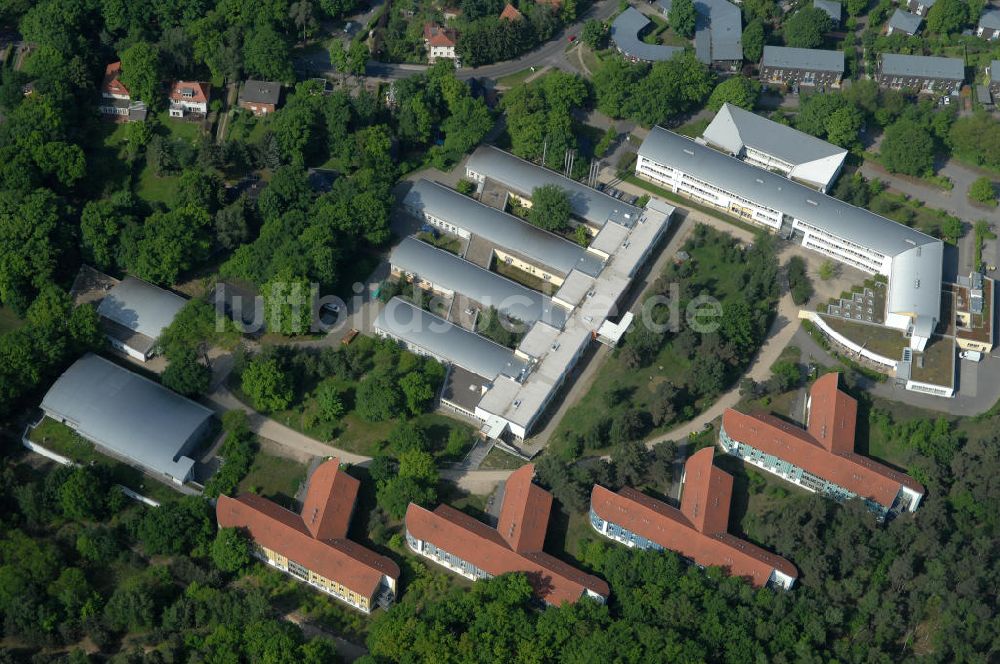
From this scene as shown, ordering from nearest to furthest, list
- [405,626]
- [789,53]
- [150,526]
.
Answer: [405,626] → [150,526] → [789,53]

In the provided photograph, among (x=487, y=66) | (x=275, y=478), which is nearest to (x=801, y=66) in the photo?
(x=487, y=66)

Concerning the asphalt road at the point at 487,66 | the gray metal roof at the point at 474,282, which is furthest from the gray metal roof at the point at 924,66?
the gray metal roof at the point at 474,282

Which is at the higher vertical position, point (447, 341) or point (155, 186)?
point (155, 186)

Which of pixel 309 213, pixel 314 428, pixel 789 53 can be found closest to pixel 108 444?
pixel 314 428

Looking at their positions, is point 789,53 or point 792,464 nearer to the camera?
point 792,464

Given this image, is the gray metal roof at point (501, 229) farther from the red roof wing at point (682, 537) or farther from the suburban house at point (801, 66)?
the suburban house at point (801, 66)

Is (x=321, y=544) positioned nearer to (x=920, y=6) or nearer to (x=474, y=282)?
(x=474, y=282)

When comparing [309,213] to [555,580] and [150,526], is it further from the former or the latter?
[555,580]
